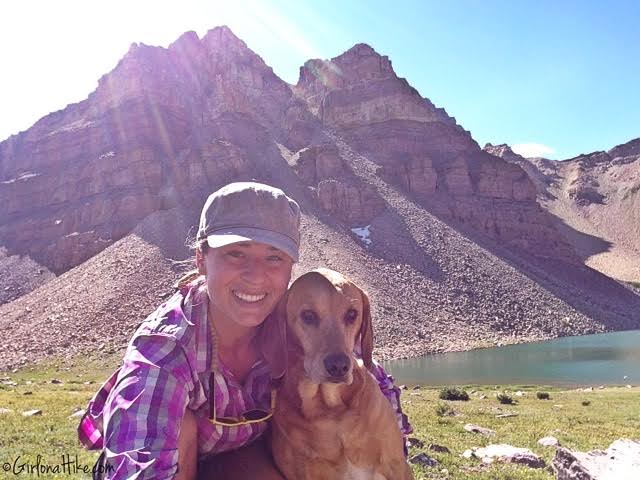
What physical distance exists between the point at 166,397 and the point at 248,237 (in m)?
1.37

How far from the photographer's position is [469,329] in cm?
7919

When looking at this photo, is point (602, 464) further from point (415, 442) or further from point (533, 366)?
point (533, 366)

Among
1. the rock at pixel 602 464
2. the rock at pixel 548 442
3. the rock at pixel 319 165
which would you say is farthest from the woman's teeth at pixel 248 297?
the rock at pixel 319 165

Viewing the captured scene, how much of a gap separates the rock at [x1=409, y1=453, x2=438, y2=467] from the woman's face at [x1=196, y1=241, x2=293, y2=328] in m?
6.38

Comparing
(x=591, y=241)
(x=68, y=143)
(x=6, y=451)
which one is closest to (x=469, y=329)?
(x=6, y=451)

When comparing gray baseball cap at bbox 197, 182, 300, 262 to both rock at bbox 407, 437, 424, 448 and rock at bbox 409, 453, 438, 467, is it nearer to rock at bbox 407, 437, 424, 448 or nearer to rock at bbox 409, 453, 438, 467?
rock at bbox 409, 453, 438, 467

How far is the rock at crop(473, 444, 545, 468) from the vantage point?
32.3 ft

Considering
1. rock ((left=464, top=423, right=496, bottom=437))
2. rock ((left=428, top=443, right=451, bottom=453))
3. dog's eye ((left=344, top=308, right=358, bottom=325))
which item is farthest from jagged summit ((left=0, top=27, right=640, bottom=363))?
dog's eye ((left=344, top=308, right=358, bottom=325))

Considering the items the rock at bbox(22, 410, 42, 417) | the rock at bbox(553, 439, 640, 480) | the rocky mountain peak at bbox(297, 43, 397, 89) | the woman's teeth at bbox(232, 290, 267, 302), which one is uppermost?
the rocky mountain peak at bbox(297, 43, 397, 89)

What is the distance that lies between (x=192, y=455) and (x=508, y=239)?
440 ft

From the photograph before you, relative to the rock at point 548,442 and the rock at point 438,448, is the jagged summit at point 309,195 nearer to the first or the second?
the rock at point 548,442

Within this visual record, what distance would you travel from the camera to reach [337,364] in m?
4.75

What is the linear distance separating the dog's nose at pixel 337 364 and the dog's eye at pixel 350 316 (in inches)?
20.8

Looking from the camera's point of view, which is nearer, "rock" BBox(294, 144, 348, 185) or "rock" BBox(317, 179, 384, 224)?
"rock" BBox(317, 179, 384, 224)
